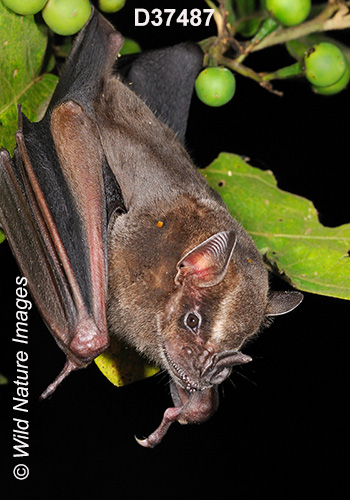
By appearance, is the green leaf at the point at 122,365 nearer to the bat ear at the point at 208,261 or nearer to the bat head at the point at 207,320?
the bat head at the point at 207,320

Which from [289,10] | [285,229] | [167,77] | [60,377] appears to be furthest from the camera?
[167,77]

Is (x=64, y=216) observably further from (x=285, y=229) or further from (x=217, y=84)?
(x=285, y=229)

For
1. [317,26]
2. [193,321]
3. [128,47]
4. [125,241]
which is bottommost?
[193,321]

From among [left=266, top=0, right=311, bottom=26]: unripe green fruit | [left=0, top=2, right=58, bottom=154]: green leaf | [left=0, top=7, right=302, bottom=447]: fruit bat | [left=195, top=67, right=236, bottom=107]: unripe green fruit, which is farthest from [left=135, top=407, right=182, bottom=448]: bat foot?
[left=266, top=0, right=311, bottom=26]: unripe green fruit

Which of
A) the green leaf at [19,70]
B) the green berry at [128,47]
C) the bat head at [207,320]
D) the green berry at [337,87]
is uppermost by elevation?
the green leaf at [19,70]

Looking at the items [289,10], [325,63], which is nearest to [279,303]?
[325,63]

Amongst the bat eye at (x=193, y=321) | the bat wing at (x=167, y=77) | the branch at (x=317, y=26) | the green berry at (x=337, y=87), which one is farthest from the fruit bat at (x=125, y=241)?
the green berry at (x=337, y=87)
